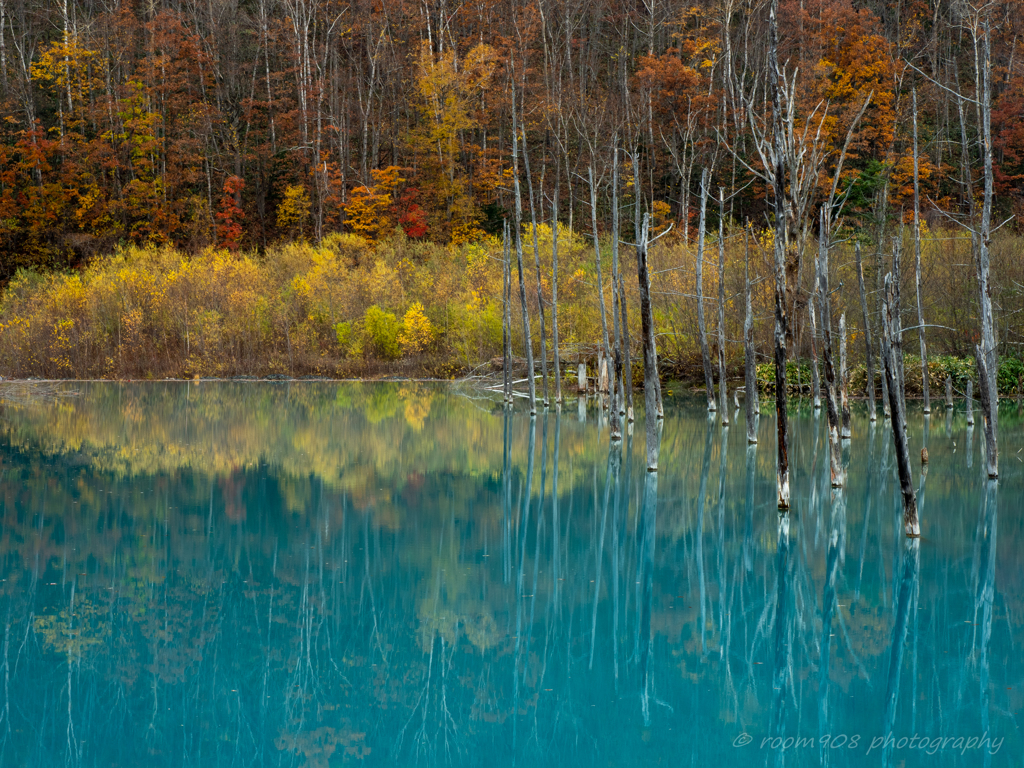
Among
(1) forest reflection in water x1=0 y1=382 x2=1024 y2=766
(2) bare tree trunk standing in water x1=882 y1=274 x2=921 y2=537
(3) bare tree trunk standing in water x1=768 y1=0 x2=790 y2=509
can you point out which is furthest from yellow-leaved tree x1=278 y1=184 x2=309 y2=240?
(2) bare tree trunk standing in water x1=882 y1=274 x2=921 y2=537

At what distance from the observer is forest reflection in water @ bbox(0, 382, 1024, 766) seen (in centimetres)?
Answer: 609

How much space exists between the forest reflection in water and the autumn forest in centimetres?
1710

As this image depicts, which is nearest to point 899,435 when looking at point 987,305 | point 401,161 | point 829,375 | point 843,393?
point 987,305

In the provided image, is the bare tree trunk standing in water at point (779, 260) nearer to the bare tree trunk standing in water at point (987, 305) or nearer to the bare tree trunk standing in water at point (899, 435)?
the bare tree trunk standing in water at point (899, 435)

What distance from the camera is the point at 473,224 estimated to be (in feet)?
160

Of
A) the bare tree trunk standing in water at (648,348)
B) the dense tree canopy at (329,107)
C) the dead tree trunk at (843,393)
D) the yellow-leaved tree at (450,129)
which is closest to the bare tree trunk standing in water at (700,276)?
the dead tree trunk at (843,393)

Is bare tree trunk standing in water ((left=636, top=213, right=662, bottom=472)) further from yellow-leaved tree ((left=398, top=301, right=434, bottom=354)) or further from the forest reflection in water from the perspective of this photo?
yellow-leaved tree ((left=398, top=301, right=434, bottom=354))

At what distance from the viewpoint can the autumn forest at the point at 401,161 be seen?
37.3 m

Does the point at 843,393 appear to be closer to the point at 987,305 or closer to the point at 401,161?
the point at 987,305

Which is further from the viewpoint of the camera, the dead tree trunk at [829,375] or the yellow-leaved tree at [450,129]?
the yellow-leaved tree at [450,129]

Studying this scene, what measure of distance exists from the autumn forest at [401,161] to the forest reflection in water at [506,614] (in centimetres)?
1710

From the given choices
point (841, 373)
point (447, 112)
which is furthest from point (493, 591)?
point (447, 112)

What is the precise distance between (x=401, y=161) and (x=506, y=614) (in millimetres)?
47268

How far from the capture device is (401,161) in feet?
173
